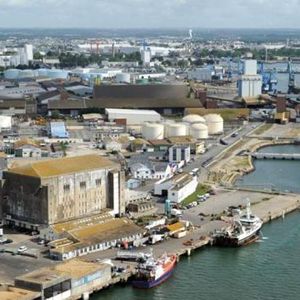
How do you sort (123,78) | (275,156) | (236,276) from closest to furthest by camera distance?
(236,276), (275,156), (123,78)

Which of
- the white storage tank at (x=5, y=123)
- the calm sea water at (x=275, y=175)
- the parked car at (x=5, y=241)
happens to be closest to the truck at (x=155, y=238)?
the parked car at (x=5, y=241)

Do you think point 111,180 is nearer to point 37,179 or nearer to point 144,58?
point 37,179

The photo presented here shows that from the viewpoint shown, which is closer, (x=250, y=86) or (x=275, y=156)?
(x=275, y=156)

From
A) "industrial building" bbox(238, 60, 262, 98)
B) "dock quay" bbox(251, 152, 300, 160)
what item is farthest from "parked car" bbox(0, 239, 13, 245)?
"industrial building" bbox(238, 60, 262, 98)

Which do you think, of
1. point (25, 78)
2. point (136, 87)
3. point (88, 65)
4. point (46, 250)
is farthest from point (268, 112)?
point (88, 65)

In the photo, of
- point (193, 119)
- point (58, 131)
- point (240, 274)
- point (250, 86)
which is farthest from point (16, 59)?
point (240, 274)

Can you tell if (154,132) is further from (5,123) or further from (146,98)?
(146,98)

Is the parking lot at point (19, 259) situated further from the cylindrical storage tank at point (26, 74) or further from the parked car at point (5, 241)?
the cylindrical storage tank at point (26, 74)
